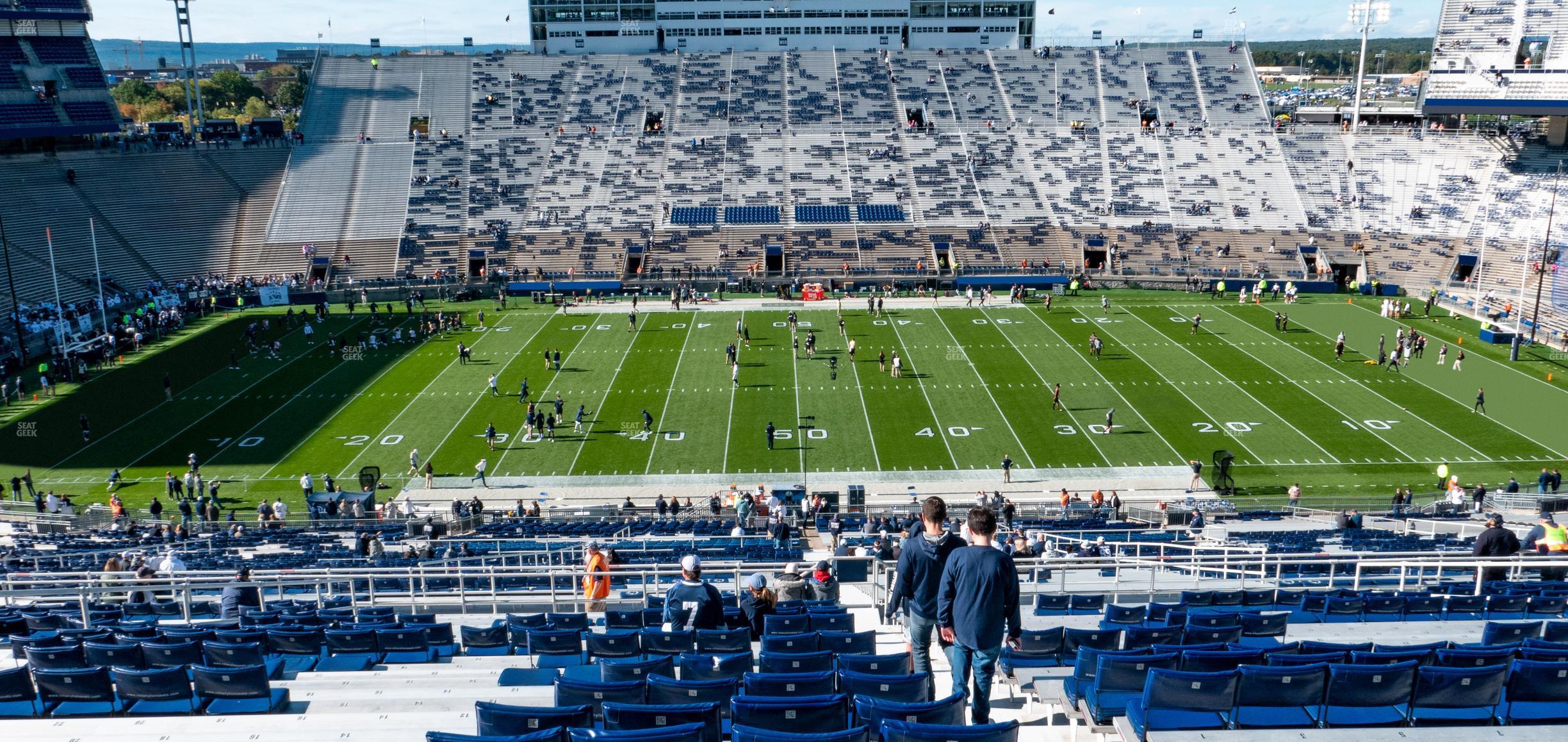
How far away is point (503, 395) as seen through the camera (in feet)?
130

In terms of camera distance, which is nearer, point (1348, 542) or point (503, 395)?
point (1348, 542)

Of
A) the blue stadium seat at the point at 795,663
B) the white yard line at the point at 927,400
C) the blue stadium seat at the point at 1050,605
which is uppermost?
the blue stadium seat at the point at 795,663

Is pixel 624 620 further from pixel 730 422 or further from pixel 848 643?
pixel 730 422

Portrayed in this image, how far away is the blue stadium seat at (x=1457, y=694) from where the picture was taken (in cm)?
809

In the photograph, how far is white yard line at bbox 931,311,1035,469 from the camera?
33.2 metres

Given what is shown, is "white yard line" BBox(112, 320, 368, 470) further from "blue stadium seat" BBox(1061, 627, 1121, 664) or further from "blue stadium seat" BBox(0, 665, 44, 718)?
"blue stadium seat" BBox(1061, 627, 1121, 664)

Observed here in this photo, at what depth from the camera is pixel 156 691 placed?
9023 millimetres

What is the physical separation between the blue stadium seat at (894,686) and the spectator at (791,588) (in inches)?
181

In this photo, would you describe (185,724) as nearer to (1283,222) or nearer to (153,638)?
(153,638)

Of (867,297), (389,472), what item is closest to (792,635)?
(389,472)

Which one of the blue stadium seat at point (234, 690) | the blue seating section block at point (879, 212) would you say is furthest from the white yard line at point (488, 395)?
the blue stadium seat at point (234, 690)

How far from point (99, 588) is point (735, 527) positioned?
13.3m

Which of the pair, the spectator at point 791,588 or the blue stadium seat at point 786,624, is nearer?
the blue stadium seat at point 786,624

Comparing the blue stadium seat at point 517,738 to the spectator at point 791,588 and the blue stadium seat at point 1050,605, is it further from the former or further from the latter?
the blue stadium seat at point 1050,605
